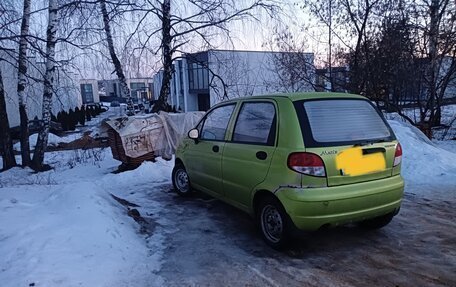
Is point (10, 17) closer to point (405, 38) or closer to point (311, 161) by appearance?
point (311, 161)

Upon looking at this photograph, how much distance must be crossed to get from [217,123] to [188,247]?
5.79 ft

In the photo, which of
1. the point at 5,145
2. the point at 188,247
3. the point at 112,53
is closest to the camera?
the point at 188,247

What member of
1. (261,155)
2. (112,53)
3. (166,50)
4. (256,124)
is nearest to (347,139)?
(261,155)

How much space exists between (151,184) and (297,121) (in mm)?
4282

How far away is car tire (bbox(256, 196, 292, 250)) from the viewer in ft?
12.0

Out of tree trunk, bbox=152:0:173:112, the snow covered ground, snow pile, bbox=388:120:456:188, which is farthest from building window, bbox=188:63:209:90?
the snow covered ground

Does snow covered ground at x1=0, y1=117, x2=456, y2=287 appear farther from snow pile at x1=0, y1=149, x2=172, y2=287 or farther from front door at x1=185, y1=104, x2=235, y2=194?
front door at x1=185, y1=104, x2=235, y2=194

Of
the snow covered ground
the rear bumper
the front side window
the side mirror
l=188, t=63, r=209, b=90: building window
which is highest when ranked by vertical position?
l=188, t=63, r=209, b=90: building window

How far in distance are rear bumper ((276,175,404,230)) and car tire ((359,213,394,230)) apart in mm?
550

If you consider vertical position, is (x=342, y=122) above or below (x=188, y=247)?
above

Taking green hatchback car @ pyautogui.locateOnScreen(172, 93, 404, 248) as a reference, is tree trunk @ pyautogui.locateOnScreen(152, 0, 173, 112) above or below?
above

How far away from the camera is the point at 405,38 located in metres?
11.3

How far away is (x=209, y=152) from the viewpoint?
4.98m

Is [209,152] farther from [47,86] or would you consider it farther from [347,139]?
[47,86]
